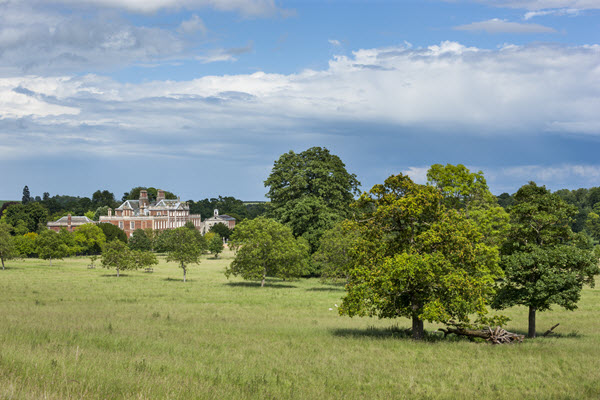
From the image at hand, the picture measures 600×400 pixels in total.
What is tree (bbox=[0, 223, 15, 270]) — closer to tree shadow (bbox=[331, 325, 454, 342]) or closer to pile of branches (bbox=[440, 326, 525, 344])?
tree shadow (bbox=[331, 325, 454, 342])

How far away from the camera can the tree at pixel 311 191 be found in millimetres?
69812

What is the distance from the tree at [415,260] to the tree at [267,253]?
35.5 metres

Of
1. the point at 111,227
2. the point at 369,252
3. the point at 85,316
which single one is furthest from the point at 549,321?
the point at 111,227

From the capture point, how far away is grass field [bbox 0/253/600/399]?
1233 cm

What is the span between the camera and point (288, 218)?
73312 millimetres

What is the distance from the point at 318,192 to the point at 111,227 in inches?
3194

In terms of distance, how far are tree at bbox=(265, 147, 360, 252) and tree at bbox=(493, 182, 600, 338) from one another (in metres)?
40.0

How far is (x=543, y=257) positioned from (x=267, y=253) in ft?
127

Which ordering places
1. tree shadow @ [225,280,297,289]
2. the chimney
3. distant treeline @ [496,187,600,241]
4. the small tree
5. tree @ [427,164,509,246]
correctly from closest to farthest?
tree @ [427,164,509,246]
tree shadow @ [225,280,297,289]
the small tree
distant treeline @ [496,187,600,241]
the chimney

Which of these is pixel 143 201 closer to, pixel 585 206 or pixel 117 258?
pixel 117 258

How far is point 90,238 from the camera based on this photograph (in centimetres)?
12444

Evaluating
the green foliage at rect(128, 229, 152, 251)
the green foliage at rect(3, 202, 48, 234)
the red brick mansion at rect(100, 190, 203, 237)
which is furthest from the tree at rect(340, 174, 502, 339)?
the red brick mansion at rect(100, 190, 203, 237)

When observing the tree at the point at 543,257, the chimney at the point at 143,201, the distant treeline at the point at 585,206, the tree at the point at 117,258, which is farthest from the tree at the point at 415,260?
the chimney at the point at 143,201

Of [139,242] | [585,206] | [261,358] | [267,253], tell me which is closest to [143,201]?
[139,242]
